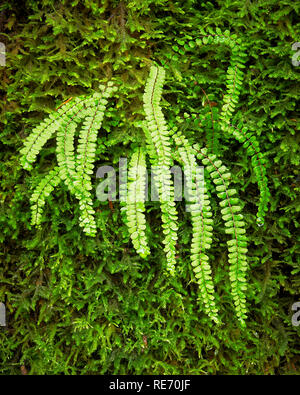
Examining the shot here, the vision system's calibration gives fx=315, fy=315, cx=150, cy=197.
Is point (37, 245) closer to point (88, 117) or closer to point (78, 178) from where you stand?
point (78, 178)

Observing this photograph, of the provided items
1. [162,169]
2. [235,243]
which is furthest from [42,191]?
[235,243]

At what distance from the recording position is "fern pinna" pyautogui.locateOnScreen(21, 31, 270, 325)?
1.80m

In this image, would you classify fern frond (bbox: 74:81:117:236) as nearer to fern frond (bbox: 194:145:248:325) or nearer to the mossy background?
the mossy background

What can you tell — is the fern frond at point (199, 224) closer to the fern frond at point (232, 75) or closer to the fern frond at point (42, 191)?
the fern frond at point (232, 75)

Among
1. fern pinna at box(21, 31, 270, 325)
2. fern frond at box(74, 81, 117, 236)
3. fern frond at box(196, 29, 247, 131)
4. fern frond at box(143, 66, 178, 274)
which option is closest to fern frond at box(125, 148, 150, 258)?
fern pinna at box(21, 31, 270, 325)

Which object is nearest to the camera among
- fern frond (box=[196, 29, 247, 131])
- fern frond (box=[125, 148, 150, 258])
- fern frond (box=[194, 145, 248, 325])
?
fern frond (box=[125, 148, 150, 258])

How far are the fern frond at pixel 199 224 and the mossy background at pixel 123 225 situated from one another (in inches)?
11.0

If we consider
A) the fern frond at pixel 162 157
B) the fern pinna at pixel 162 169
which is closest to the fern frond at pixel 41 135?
the fern pinna at pixel 162 169

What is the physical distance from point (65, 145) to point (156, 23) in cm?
95

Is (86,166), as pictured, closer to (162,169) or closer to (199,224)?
(162,169)

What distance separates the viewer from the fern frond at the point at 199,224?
1.85 m

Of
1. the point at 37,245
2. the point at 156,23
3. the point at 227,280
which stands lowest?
the point at 227,280
